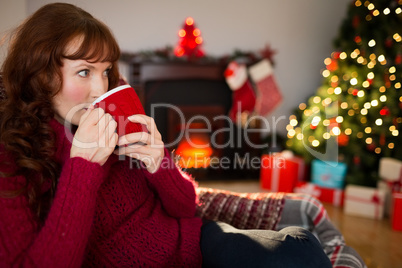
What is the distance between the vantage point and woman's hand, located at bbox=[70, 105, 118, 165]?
0.81 metres

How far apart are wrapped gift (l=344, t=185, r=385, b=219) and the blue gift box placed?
219mm

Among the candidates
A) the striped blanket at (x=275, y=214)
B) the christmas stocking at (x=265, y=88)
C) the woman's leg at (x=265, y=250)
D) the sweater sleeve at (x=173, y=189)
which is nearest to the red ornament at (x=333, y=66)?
the christmas stocking at (x=265, y=88)

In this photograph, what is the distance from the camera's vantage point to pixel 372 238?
7.42ft

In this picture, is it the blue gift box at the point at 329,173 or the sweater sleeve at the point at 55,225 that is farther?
the blue gift box at the point at 329,173

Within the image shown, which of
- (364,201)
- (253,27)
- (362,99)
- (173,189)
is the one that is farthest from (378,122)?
(173,189)

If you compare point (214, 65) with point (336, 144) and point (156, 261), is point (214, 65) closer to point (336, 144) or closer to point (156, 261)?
point (336, 144)

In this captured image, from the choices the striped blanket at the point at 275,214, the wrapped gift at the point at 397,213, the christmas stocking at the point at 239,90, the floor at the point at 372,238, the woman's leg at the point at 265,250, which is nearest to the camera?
the woman's leg at the point at 265,250

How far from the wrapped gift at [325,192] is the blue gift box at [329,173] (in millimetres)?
71

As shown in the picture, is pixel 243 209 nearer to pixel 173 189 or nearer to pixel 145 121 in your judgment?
pixel 173 189

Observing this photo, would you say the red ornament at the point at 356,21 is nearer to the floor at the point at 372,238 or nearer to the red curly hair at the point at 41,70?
the floor at the point at 372,238

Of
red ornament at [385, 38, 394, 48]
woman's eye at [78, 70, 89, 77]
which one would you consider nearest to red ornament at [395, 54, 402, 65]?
red ornament at [385, 38, 394, 48]

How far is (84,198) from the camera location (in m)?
0.78

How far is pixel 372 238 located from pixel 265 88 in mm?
1829

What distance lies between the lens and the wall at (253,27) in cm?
336
